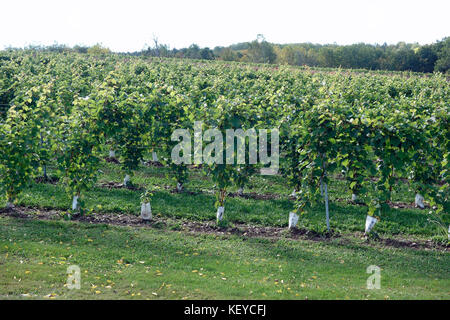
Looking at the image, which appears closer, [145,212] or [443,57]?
[145,212]

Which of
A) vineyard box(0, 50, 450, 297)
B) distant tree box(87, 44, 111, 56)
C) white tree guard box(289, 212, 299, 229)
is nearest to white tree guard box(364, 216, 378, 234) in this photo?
vineyard box(0, 50, 450, 297)

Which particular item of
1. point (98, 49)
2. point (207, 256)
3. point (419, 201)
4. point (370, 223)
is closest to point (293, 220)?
point (370, 223)

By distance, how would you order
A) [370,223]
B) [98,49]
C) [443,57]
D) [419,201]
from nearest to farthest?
[370,223] < [419,201] < [443,57] < [98,49]

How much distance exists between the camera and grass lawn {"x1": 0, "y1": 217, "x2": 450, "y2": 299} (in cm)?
506

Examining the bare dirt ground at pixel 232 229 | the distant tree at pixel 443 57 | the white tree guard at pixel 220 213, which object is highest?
the distant tree at pixel 443 57

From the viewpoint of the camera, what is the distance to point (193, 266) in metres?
5.83

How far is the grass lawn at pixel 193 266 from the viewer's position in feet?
16.6

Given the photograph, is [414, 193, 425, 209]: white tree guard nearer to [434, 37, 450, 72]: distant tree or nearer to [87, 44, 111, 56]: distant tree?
[434, 37, 450, 72]: distant tree

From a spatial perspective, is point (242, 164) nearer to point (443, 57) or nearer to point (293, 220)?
point (293, 220)

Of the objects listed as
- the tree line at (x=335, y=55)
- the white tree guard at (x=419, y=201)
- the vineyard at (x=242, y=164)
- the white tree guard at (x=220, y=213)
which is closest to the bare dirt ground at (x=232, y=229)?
the vineyard at (x=242, y=164)

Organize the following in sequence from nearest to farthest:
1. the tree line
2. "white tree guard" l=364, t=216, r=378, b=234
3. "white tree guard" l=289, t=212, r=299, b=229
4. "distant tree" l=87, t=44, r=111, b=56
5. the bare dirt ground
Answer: the bare dirt ground
"white tree guard" l=364, t=216, r=378, b=234
"white tree guard" l=289, t=212, r=299, b=229
the tree line
"distant tree" l=87, t=44, r=111, b=56

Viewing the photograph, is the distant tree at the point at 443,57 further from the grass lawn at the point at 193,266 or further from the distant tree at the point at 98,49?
the grass lawn at the point at 193,266

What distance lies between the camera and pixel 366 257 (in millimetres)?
6461
